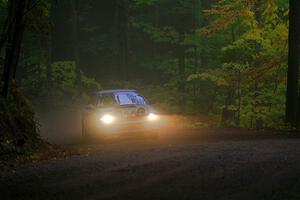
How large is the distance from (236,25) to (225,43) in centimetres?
311

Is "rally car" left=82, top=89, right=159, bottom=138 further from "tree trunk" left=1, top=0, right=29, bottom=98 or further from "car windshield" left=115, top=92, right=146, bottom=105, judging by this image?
"tree trunk" left=1, top=0, right=29, bottom=98

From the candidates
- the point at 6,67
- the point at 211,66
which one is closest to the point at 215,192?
the point at 6,67

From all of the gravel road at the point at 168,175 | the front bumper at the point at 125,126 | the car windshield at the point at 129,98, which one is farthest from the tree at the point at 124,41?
the gravel road at the point at 168,175

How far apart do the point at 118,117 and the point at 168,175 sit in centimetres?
948

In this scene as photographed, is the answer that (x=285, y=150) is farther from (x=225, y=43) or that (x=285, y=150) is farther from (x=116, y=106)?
(x=225, y=43)

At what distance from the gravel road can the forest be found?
3.39 metres

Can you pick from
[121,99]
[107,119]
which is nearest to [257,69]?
[121,99]

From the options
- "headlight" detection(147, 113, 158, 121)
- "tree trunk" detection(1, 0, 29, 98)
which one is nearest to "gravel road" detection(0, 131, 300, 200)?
"tree trunk" detection(1, 0, 29, 98)

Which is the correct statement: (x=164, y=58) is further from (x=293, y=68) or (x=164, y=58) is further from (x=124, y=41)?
(x=293, y=68)

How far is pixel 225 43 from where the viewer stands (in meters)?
34.0

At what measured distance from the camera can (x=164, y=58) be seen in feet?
160

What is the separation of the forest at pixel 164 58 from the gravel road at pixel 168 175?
3388mm

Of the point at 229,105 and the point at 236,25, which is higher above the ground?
the point at 236,25

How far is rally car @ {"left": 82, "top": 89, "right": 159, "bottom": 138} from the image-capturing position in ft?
63.5
